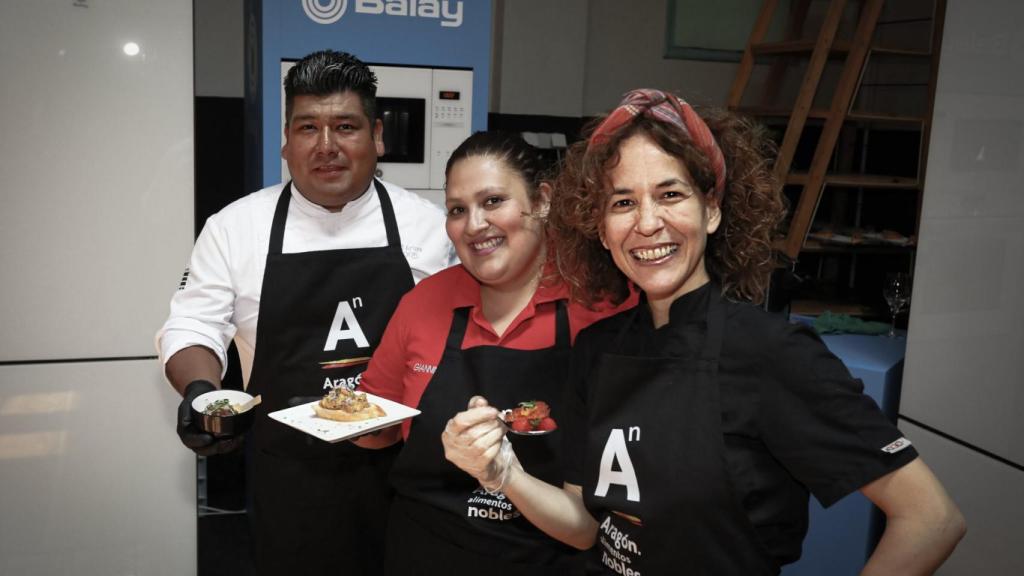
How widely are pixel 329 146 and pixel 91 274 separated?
36.8 inches

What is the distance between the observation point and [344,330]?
209 cm

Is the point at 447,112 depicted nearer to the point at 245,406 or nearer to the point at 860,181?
→ the point at 245,406

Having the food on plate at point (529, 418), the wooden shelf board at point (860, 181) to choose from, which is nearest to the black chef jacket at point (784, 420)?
the food on plate at point (529, 418)

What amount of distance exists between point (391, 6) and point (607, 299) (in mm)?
1887

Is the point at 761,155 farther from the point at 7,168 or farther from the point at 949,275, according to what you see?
the point at 7,168

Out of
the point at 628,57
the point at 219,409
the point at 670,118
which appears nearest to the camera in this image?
the point at 670,118

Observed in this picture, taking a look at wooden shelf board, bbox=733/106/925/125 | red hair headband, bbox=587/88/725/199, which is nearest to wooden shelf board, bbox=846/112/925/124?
wooden shelf board, bbox=733/106/925/125

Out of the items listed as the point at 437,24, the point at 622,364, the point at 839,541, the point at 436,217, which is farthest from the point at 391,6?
the point at 839,541

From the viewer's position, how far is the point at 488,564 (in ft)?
5.19

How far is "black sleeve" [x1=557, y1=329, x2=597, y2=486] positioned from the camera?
1.44m

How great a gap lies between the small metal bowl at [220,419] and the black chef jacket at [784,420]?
851 mm

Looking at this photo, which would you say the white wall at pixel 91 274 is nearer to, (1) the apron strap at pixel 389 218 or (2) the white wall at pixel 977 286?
(1) the apron strap at pixel 389 218

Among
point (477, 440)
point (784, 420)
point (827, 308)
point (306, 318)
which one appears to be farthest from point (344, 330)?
point (827, 308)

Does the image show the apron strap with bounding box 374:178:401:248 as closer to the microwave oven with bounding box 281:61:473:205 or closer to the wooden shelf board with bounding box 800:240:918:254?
the microwave oven with bounding box 281:61:473:205
